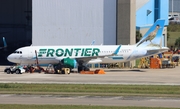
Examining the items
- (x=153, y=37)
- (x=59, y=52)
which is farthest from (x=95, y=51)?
(x=153, y=37)

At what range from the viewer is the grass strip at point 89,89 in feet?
112

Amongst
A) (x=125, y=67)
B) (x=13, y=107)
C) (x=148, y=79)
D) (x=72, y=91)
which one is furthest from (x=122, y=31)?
(x=13, y=107)

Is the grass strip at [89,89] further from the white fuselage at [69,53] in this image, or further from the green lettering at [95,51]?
the green lettering at [95,51]

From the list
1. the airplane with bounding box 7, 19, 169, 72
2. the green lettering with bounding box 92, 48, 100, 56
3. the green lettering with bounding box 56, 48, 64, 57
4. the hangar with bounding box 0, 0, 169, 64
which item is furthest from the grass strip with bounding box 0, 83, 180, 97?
the hangar with bounding box 0, 0, 169, 64

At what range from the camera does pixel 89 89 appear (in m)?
36.2

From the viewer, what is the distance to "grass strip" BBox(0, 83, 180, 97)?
112 ft

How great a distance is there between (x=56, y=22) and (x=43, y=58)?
9.91m

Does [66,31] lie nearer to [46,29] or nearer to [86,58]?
[46,29]

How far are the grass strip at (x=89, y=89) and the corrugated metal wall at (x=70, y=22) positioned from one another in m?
26.6

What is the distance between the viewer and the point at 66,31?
2586 inches

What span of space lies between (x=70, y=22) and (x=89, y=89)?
99.2ft

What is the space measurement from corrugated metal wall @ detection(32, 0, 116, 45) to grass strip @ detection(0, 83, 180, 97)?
1047 inches

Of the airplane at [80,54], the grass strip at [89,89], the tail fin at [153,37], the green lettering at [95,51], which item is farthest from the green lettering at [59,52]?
the grass strip at [89,89]

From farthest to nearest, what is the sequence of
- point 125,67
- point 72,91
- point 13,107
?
point 125,67
point 72,91
point 13,107
